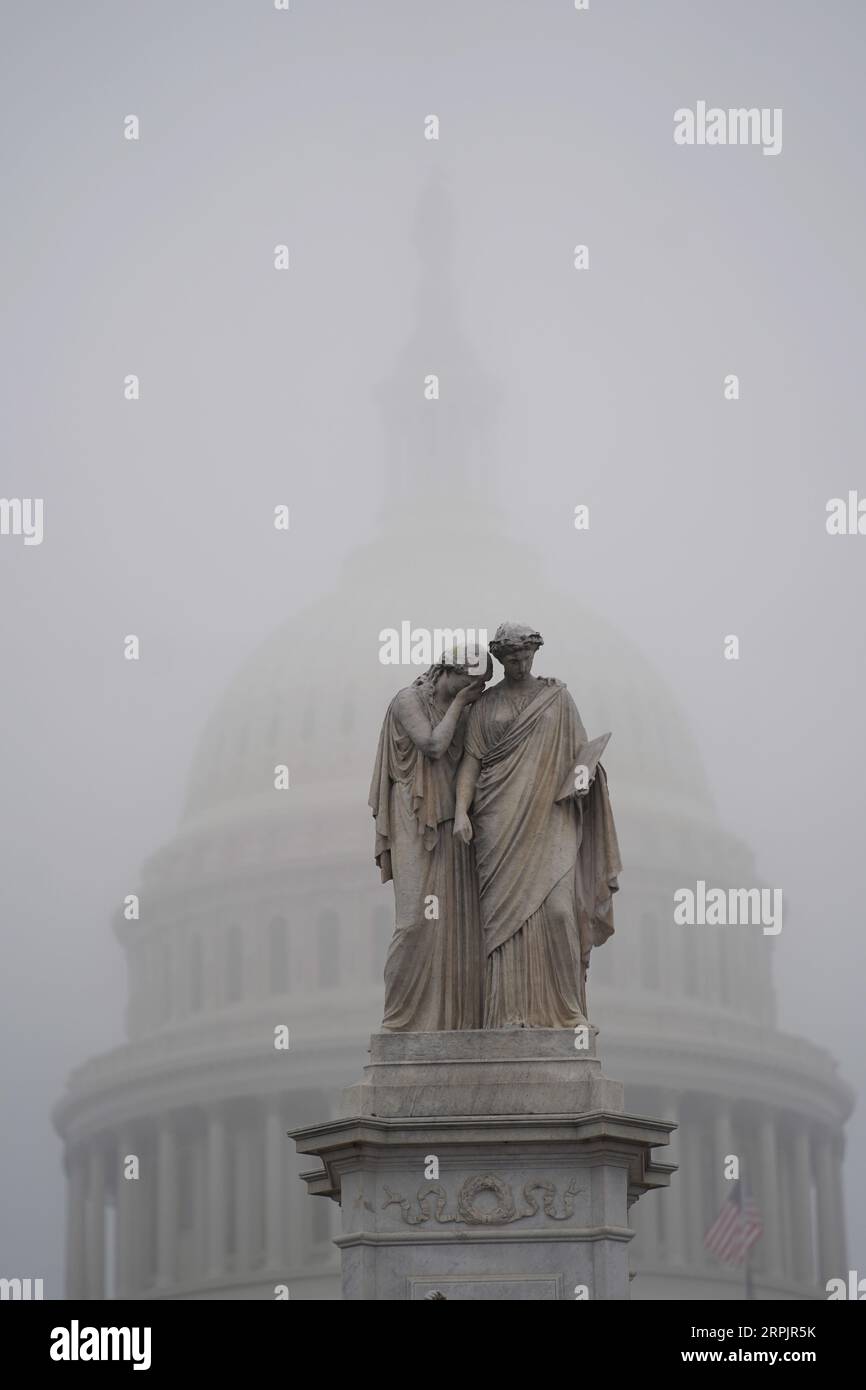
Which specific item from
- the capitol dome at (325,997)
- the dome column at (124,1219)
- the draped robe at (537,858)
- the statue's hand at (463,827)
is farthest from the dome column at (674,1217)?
the statue's hand at (463,827)

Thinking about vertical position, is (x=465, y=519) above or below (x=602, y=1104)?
above

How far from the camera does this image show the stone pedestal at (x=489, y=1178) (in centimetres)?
2209

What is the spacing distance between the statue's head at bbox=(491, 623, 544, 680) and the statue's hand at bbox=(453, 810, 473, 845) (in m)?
1.36

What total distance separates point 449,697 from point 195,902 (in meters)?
111

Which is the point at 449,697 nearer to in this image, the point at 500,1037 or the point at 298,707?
the point at 500,1037

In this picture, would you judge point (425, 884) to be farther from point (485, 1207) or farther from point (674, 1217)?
point (674, 1217)

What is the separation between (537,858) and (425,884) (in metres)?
0.96

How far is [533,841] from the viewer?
23.6 metres

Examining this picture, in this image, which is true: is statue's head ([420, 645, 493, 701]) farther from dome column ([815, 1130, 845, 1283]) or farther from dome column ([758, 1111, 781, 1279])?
dome column ([758, 1111, 781, 1279])

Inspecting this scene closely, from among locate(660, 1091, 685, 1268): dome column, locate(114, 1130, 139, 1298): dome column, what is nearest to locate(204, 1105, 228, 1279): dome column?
locate(114, 1130, 139, 1298): dome column
